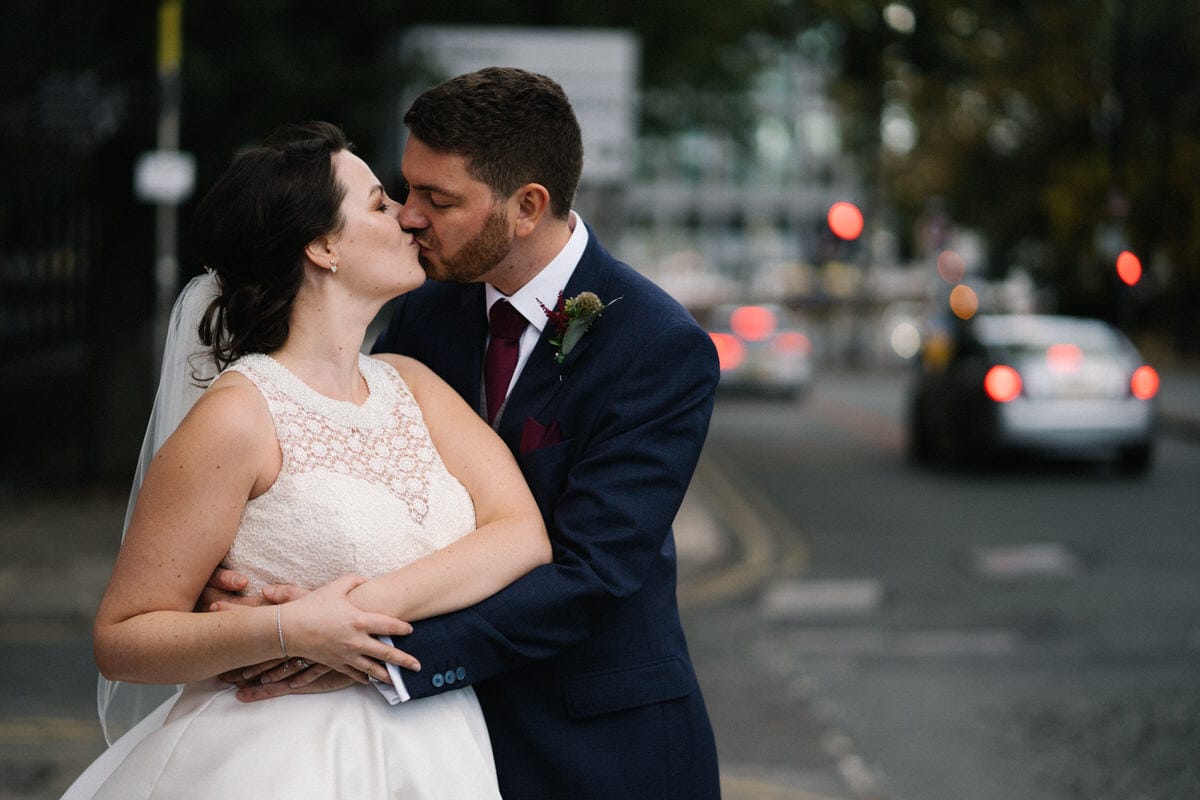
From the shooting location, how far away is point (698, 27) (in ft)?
50.2

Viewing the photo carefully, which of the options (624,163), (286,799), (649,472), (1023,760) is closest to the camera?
(286,799)

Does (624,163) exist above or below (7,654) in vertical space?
above

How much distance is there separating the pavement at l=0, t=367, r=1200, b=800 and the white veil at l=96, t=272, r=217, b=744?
251 cm

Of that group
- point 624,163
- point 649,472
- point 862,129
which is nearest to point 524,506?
point 649,472

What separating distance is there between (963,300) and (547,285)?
131 feet

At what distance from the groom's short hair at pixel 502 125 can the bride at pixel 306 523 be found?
7.2 inches

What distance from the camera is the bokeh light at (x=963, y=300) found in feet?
131

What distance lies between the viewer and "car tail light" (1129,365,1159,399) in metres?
14.8

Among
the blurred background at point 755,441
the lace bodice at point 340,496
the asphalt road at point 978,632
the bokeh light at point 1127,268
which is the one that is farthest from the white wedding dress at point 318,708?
the bokeh light at point 1127,268

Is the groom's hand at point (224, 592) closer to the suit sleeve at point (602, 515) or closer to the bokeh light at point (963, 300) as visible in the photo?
the suit sleeve at point (602, 515)

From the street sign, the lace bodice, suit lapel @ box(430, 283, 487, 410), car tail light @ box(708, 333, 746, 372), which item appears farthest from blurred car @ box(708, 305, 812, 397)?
the lace bodice

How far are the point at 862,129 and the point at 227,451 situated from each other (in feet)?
105

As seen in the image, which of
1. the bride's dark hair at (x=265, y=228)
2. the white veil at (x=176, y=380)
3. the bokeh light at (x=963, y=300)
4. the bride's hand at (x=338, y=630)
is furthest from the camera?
the bokeh light at (x=963, y=300)

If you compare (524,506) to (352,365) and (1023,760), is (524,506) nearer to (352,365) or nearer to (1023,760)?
(352,365)
